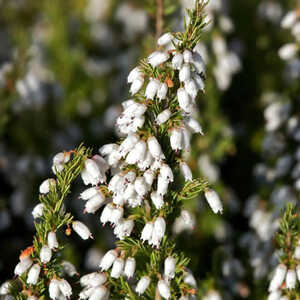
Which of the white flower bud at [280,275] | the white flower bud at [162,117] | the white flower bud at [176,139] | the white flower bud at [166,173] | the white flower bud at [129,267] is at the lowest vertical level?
the white flower bud at [280,275]

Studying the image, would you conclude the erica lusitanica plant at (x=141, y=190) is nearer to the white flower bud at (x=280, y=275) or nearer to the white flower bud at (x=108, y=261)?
the white flower bud at (x=108, y=261)

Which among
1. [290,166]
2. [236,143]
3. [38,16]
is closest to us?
[290,166]

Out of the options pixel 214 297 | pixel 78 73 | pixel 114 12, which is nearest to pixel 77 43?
pixel 78 73

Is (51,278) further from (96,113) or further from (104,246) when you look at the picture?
(96,113)

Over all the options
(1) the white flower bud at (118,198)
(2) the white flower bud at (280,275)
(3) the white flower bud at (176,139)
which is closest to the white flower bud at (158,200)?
(1) the white flower bud at (118,198)

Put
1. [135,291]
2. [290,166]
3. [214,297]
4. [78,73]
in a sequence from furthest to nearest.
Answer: [78,73] < [290,166] < [214,297] < [135,291]

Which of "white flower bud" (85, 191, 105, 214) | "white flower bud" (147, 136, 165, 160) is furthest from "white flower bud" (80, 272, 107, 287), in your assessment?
"white flower bud" (147, 136, 165, 160)

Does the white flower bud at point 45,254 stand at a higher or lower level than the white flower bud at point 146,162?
lower
